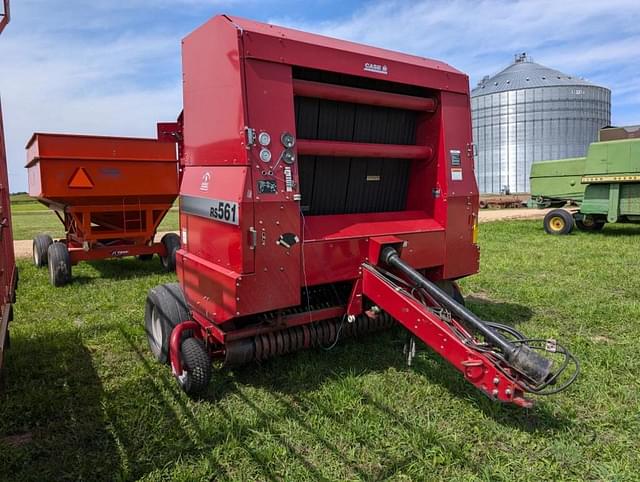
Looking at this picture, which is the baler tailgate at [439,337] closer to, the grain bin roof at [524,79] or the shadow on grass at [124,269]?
the shadow on grass at [124,269]

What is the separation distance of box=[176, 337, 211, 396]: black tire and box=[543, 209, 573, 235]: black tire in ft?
36.4

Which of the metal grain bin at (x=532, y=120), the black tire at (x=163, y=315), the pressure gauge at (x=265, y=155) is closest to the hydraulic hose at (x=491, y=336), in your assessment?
the pressure gauge at (x=265, y=155)

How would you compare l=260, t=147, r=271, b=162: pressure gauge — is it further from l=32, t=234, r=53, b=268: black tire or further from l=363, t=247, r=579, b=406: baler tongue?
l=32, t=234, r=53, b=268: black tire

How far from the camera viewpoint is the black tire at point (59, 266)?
7.07 meters

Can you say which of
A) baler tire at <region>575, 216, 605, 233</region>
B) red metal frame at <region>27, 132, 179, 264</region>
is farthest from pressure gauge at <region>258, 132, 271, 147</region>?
baler tire at <region>575, 216, 605, 233</region>

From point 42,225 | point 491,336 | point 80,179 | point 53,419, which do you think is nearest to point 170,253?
point 80,179

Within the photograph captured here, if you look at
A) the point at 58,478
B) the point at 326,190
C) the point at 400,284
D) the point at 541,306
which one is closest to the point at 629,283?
the point at 541,306

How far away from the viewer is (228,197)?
3.25m

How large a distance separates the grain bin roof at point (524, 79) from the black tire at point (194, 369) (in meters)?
37.0

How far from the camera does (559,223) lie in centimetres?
1232

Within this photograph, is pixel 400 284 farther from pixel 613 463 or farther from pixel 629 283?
pixel 629 283

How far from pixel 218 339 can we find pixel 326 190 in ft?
4.70

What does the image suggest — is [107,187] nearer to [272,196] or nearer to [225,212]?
[225,212]

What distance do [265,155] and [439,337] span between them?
5.22ft
